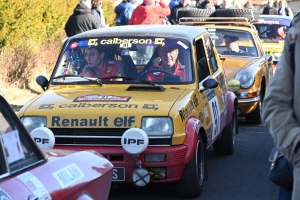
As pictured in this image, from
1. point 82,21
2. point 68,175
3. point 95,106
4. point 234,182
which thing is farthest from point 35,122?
point 82,21

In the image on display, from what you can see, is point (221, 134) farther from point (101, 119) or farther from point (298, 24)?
point (298, 24)

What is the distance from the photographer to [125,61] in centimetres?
747

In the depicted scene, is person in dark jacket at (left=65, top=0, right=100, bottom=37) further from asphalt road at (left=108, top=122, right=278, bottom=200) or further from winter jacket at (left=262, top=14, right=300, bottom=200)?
winter jacket at (left=262, top=14, right=300, bottom=200)

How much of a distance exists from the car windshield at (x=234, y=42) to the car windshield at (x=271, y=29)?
4216 mm

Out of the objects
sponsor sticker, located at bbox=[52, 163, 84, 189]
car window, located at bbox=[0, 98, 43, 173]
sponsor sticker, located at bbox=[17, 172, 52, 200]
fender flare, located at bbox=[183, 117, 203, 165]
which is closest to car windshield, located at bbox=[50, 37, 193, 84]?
fender flare, located at bbox=[183, 117, 203, 165]

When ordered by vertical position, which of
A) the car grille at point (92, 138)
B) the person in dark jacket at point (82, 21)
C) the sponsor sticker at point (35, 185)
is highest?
the sponsor sticker at point (35, 185)

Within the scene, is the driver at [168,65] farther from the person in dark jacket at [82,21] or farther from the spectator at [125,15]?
the spectator at [125,15]

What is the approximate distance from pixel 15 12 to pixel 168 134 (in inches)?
333

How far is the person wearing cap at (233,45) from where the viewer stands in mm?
12172

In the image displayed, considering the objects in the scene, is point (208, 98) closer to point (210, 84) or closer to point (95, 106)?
point (210, 84)

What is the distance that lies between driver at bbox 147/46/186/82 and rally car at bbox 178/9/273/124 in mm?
3331

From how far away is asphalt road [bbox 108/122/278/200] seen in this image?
693 cm

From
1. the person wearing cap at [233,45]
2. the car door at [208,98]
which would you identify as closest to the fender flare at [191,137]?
the car door at [208,98]

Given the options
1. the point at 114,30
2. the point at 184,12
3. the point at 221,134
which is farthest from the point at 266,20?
the point at 114,30
